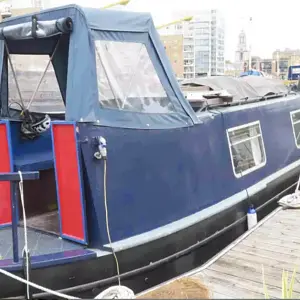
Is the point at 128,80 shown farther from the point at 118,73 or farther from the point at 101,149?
the point at 101,149

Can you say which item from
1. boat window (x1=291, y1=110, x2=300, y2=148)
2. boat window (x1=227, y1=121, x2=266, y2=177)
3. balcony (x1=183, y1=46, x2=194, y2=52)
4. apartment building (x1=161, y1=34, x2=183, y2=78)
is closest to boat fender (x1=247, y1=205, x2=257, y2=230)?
boat window (x1=227, y1=121, x2=266, y2=177)

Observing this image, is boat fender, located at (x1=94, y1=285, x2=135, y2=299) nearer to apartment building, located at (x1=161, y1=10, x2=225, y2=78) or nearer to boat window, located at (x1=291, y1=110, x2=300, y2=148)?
boat window, located at (x1=291, y1=110, x2=300, y2=148)

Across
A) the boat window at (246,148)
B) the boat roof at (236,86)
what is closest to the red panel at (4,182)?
the boat window at (246,148)

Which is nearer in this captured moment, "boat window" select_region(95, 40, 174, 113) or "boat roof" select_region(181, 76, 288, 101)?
"boat window" select_region(95, 40, 174, 113)

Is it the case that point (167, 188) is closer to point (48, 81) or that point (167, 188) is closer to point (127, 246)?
point (127, 246)

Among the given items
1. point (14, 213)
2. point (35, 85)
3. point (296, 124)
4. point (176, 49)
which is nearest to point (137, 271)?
point (14, 213)

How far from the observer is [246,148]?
583 cm

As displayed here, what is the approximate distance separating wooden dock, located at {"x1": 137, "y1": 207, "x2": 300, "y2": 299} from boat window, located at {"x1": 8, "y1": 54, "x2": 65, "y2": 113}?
269 cm

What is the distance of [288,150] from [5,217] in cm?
458

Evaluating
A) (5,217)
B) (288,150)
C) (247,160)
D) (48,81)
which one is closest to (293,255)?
(247,160)

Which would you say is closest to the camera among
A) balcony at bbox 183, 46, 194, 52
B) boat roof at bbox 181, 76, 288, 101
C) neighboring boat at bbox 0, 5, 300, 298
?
neighboring boat at bbox 0, 5, 300, 298

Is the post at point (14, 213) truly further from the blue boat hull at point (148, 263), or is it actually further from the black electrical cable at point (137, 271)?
the black electrical cable at point (137, 271)

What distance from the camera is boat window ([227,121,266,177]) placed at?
5512 mm

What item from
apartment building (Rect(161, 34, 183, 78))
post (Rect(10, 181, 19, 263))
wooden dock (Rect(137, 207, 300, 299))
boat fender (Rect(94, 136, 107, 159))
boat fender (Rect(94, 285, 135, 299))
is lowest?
wooden dock (Rect(137, 207, 300, 299))
